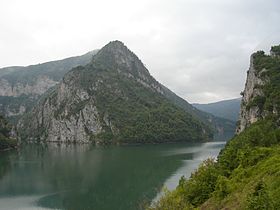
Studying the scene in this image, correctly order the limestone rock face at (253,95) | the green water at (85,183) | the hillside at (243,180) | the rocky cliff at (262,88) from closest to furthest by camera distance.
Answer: the hillside at (243,180) → the green water at (85,183) → the rocky cliff at (262,88) → the limestone rock face at (253,95)

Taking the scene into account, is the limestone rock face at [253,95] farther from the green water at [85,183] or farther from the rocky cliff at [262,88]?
the green water at [85,183]

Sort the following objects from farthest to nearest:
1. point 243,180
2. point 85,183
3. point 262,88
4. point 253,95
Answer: point 253,95
point 262,88
point 85,183
point 243,180

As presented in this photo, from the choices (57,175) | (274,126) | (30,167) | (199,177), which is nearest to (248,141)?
(274,126)

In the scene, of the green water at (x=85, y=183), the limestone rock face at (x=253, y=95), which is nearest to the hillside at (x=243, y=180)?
the green water at (x=85, y=183)

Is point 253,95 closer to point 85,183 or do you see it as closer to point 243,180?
point 85,183

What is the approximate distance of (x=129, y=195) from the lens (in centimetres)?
7450

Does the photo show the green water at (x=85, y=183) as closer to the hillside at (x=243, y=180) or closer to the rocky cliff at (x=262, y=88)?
the hillside at (x=243, y=180)

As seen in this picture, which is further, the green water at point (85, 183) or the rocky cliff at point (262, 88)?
the rocky cliff at point (262, 88)

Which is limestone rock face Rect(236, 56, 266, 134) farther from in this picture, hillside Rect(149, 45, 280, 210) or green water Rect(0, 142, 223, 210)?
green water Rect(0, 142, 223, 210)

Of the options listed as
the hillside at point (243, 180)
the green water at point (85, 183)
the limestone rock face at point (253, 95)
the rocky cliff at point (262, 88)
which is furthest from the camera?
the limestone rock face at point (253, 95)

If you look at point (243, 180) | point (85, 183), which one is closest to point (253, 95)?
point (85, 183)

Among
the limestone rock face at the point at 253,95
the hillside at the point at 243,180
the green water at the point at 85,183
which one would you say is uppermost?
the limestone rock face at the point at 253,95

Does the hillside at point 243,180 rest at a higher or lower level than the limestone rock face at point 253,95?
lower

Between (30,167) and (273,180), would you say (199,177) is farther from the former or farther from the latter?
(30,167)
